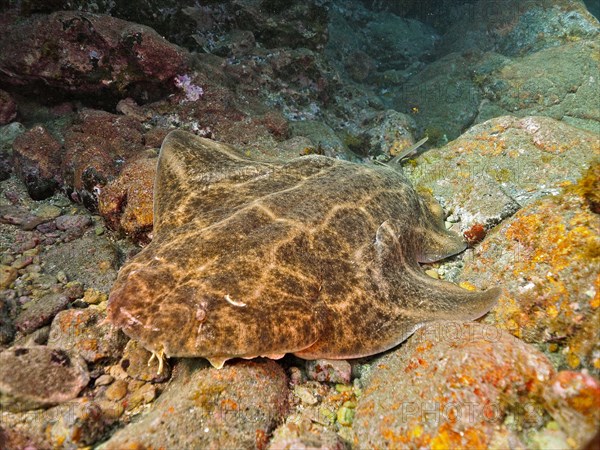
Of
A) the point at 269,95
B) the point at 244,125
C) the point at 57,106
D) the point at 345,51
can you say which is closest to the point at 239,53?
the point at 269,95

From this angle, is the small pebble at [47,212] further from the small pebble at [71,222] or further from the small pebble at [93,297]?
the small pebble at [93,297]

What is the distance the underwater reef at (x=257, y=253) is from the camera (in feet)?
8.92

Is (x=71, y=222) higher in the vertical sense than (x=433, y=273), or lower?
lower

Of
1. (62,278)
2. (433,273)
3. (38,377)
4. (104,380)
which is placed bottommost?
(62,278)

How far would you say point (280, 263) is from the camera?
3.35 m

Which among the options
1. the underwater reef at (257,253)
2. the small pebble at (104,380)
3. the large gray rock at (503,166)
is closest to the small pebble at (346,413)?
the underwater reef at (257,253)

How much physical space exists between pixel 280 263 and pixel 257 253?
0.25 meters

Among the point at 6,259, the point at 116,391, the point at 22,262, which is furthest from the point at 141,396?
the point at 6,259

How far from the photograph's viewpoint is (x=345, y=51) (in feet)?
Answer: 55.1

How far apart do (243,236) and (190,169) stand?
5.22 ft

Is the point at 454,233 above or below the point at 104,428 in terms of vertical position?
above

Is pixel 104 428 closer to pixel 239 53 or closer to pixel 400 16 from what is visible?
pixel 239 53

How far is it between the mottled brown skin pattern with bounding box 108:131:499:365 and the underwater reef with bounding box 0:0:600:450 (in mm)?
40

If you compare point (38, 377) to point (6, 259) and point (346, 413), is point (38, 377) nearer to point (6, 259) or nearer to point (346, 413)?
point (6, 259)
